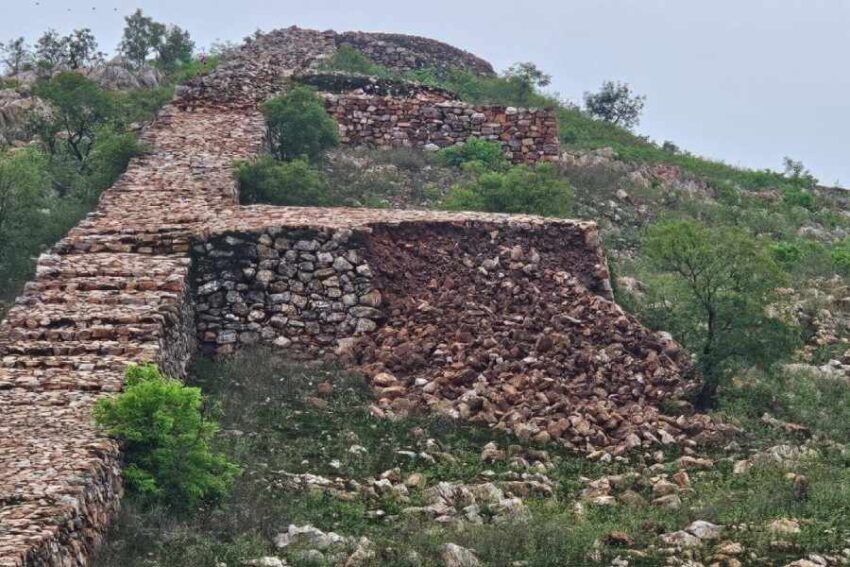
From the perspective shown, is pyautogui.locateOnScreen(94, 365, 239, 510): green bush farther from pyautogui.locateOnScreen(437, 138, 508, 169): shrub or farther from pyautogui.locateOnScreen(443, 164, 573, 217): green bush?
pyautogui.locateOnScreen(437, 138, 508, 169): shrub

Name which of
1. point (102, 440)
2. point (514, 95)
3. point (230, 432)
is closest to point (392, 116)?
point (514, 95)

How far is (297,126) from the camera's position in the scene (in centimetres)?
2203

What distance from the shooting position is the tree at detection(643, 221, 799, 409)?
48.5 ft

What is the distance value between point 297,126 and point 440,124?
387cm

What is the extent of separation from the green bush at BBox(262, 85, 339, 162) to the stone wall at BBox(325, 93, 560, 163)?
88.8 inches

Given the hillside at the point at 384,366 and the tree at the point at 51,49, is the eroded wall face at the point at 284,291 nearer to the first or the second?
the hillside at the point at 384,366

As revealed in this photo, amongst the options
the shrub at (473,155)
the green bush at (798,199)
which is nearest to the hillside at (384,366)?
the shrub at (473,155)

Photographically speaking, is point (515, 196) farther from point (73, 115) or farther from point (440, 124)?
point (73, 115)

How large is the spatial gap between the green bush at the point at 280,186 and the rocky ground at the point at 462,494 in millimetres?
4259

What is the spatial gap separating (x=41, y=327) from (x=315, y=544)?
4.27 meters

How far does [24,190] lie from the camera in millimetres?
16469

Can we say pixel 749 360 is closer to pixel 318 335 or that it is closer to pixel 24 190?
pixel 318 335

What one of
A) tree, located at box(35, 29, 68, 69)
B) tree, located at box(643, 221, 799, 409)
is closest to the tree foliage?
tree, located at box(35, 29, 68, 69)

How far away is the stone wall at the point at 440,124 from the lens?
81.1ft
